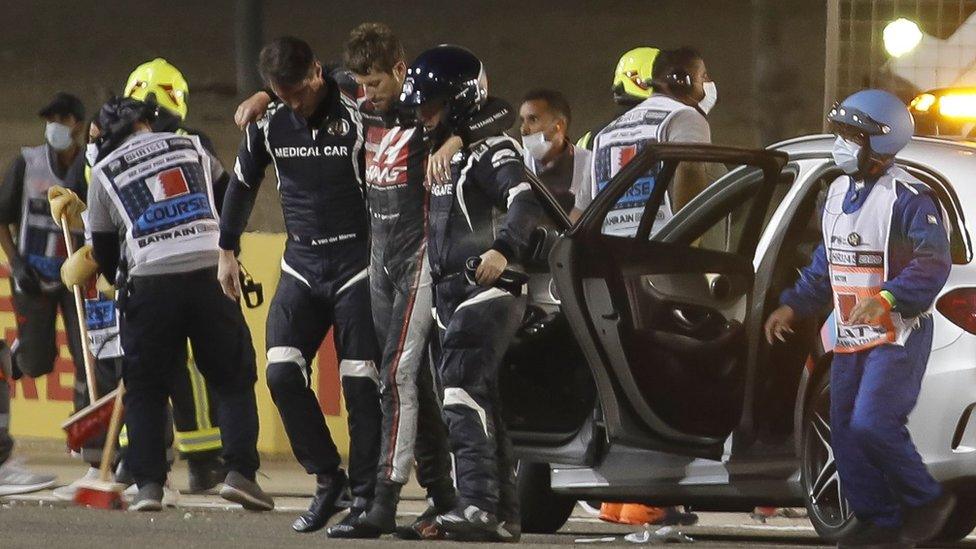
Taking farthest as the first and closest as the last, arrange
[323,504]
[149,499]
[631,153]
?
[631,153]
[149,499]
[323,504]

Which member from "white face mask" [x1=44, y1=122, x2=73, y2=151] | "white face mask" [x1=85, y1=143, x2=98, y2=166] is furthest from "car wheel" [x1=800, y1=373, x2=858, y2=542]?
"white face mask" [x1=44, y1=122, x2=73, y2=151]

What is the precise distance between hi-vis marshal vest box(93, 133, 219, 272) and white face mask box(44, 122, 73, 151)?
6.63 ft

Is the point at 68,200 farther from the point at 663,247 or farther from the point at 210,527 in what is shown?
the point at 663,247

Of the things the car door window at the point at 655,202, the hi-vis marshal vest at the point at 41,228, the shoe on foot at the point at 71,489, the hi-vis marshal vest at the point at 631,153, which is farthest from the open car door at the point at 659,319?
the hi-vis marshal vest at the point at 41,228

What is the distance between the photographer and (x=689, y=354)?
9398 millimetres

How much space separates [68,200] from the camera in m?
12.1

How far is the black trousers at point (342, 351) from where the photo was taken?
31.9 feet

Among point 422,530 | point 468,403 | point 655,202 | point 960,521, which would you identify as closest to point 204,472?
point 422,530

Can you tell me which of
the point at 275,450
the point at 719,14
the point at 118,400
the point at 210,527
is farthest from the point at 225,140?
the point at 210,527

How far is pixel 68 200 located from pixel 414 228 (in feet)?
10.6

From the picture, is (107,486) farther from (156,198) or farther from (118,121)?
(118,121)

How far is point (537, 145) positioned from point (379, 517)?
3226 millimetres

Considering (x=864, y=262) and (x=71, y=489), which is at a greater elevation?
(x=864, y=262)

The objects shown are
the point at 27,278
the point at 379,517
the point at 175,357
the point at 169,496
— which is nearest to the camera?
the point at 379,517
